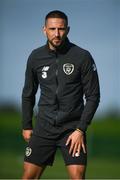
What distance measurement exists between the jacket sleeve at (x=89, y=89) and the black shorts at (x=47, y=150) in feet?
0.59

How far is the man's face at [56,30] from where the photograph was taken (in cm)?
524

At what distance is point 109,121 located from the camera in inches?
563

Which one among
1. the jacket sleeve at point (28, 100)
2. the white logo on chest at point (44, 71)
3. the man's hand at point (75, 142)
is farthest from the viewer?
the jacket sleeve at point (28, 100)

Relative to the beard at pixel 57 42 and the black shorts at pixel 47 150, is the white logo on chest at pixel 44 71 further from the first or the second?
the black shorts at pixel 47 150

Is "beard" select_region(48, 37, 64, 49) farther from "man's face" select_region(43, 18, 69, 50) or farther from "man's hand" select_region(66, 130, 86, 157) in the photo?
"man's hand" select_region(66, 130, 86, 157)

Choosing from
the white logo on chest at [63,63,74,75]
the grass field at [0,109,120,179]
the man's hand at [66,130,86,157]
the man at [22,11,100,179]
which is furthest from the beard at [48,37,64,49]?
the grass field at [0,109,120,179]

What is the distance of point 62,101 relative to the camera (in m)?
5.30

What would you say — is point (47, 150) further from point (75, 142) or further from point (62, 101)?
point (62, 101)

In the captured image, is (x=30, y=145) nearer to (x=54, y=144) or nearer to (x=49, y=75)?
(x=54, y=144)

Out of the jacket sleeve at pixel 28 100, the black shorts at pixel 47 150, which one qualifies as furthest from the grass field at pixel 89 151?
the black shorts at pixel 47 150

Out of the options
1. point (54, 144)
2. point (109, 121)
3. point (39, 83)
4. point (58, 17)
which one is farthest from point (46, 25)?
point (109, 121)

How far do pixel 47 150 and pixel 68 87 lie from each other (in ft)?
1.74

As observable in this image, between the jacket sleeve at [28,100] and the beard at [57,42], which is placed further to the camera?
the jacket sleeve at [28,100]

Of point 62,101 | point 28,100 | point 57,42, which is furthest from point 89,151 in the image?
point 57,42
